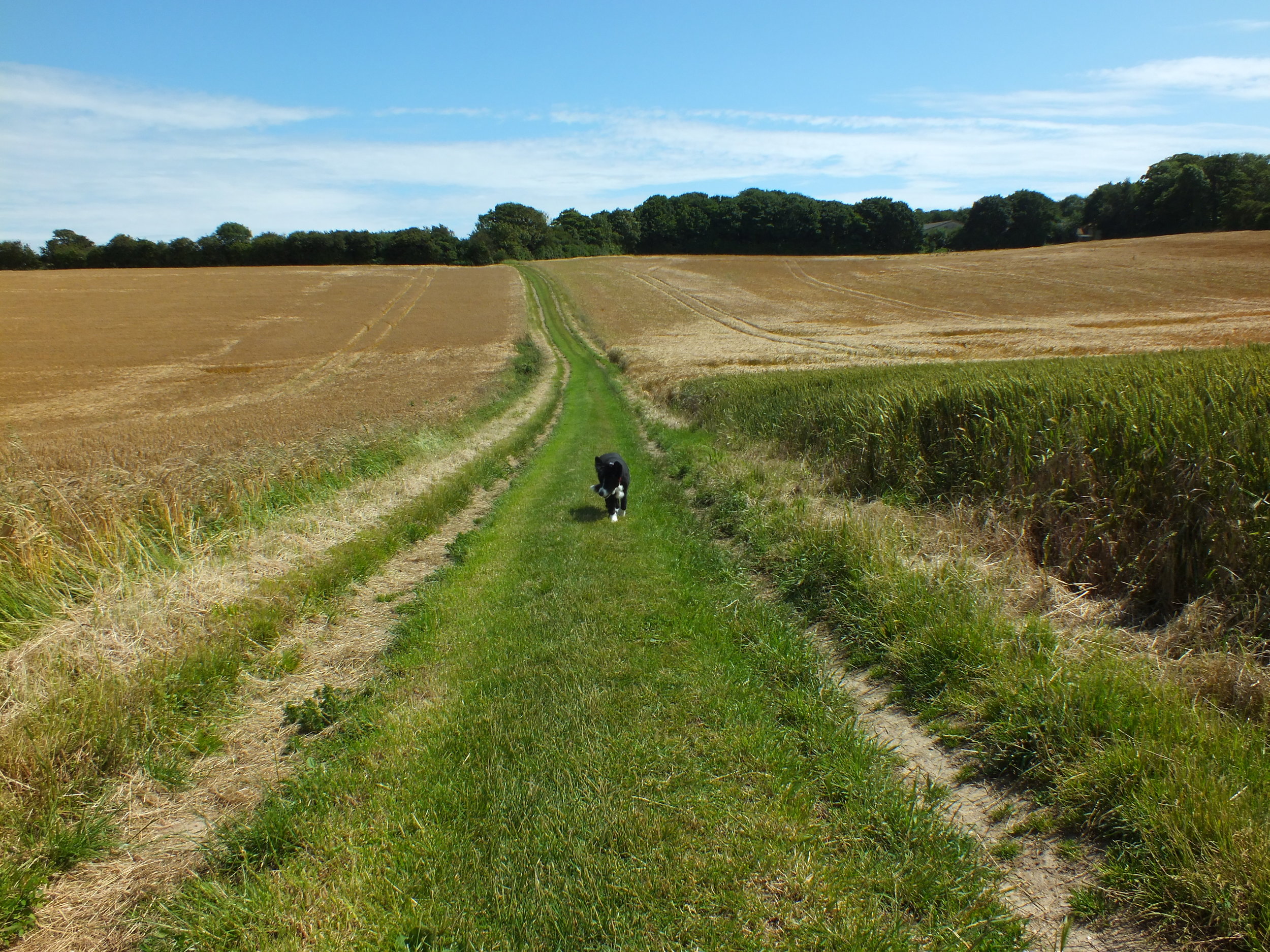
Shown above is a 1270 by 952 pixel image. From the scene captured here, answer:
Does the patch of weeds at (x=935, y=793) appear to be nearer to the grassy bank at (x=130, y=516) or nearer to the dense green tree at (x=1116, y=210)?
the grassy bank at (x=130, y=516)

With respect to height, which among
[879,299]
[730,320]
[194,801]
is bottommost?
[194,801]

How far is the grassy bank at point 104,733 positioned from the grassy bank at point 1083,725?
5.10 meters

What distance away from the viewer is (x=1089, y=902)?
2.97m

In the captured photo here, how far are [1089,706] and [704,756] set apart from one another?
2.37 metres

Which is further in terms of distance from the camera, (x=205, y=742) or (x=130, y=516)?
(x=130, y=516)

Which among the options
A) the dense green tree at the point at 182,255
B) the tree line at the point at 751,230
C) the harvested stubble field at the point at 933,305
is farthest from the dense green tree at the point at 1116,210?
the dense green tree at the point at 182,255

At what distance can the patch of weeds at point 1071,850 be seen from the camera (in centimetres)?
323

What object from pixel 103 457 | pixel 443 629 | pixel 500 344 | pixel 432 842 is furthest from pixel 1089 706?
pixel 500 344

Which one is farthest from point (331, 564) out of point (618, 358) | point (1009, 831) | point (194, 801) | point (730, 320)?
point (730, 320)

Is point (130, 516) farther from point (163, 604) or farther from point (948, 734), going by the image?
point (948, 734)

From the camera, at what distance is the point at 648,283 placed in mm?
73062

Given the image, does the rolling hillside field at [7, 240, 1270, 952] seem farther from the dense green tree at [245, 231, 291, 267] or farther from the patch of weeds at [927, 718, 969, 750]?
the dense green tree at [245, 231, 291, 267]

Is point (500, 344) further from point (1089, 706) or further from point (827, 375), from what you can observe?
point (1089, 706)

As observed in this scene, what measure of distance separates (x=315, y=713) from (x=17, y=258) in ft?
428
